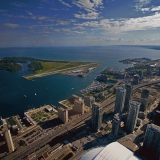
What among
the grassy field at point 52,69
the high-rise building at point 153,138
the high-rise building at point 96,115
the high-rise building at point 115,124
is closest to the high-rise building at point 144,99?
the high-rise building at point 115,124

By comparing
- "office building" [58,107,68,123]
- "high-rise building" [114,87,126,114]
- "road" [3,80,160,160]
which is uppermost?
"high-rise building" [114,87,126,114]

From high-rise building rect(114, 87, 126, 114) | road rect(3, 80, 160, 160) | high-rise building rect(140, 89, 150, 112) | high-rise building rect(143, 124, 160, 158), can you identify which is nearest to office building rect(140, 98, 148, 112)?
high-rise building rect(140, 89, 150, 112)

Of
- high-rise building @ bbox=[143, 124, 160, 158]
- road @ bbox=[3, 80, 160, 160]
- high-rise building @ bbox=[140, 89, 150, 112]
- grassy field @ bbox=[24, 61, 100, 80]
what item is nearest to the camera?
high-rise building @ bbox=[143, 124, 160, 158]

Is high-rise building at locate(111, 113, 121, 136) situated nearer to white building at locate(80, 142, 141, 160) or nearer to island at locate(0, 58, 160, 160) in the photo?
island at locate(0, 58, 160, 160)

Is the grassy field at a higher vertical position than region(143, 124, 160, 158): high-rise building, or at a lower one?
higher

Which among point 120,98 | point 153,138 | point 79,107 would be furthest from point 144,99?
point 79,107

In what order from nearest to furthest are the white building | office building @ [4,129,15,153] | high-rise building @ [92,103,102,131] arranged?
the white building
office building @ [4,129,15,153]
high-rise building @ [92,103,102,131]

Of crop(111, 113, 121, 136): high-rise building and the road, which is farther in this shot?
crop(111, 113, 121, 136): high-rise building
